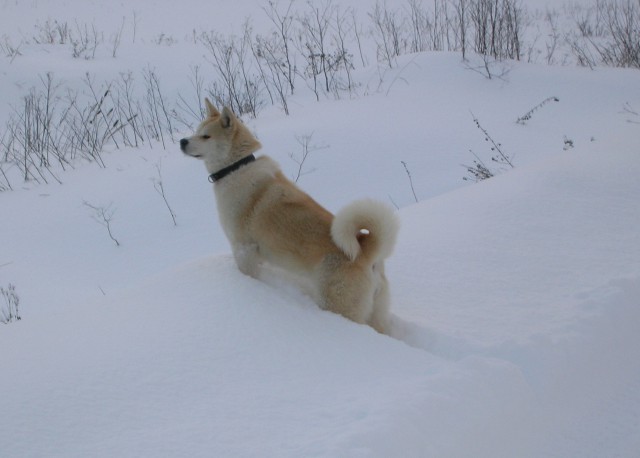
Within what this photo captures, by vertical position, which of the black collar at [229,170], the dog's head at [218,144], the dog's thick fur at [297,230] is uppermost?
the dog's head at [218,144]

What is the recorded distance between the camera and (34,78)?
9562 millimetres

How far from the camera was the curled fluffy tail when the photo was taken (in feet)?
8.09

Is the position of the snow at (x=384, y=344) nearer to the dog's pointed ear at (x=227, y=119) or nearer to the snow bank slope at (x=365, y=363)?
the snow bank slope at (x=365, y=363)

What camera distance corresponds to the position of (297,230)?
270cm

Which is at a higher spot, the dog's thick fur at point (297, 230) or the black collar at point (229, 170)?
the black collar at point (229, 170)

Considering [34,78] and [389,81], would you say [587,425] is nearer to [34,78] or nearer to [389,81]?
[389,81]

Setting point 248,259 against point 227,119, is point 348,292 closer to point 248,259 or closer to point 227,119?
point 248,259

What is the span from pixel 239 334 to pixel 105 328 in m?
0.56

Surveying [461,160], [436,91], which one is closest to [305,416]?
[461,160]

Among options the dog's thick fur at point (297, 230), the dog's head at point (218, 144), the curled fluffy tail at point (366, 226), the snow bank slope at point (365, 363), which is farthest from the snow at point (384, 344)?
the dog's head at point (218, 144)

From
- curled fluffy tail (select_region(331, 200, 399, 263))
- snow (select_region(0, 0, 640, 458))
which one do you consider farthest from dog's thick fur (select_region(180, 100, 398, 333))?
snow (select_region(0, 0, 640, 458))

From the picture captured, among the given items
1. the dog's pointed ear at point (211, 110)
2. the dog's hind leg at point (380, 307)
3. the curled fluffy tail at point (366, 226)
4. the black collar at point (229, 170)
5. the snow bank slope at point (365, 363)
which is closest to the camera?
the snow bank slope at point (365, 363)

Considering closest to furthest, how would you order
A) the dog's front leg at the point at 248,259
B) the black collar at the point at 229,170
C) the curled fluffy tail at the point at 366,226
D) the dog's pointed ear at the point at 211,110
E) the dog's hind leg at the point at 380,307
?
the curled fluffy tail at the point at 366,226 → the dog's hind leg at the point at 380,307 → the dog's front leg at the point at 248,259 → the black collar at the point at 229,170 → the dog's pointed ear at the point at 211,110

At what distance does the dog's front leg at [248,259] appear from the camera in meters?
2.80
